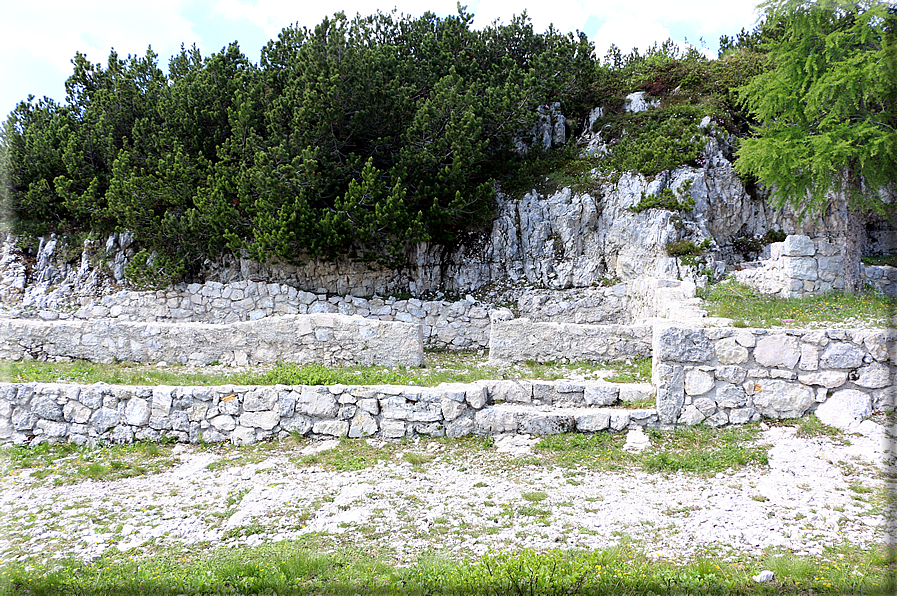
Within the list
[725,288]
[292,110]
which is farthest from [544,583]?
[292,110]

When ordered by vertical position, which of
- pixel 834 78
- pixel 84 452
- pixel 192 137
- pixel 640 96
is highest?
pixel 640 96

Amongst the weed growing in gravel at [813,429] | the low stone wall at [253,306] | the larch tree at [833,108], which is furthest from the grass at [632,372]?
the low stone wall at [253,306]

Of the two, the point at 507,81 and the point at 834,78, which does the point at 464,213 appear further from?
the point at 834,78

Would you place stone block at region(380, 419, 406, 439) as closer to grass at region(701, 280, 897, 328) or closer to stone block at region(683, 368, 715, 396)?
stone block at region(683, 368, 715, 396)

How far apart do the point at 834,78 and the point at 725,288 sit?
6.16m

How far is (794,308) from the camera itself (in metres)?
11.7

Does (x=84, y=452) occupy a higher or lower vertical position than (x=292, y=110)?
lower

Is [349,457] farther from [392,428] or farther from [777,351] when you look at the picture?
[777,351]

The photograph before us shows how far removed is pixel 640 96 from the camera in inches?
917

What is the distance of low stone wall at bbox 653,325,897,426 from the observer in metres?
7.08

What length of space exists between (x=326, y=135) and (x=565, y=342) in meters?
12.6

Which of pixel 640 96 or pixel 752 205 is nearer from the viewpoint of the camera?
pixel 752 205

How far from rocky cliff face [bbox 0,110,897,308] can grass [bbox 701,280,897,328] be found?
351cm

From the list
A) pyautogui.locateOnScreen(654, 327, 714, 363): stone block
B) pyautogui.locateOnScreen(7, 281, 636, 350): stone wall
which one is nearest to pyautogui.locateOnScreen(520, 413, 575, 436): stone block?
pyautogui.locateOnScreen(654, 327, 714, 363): stone block
